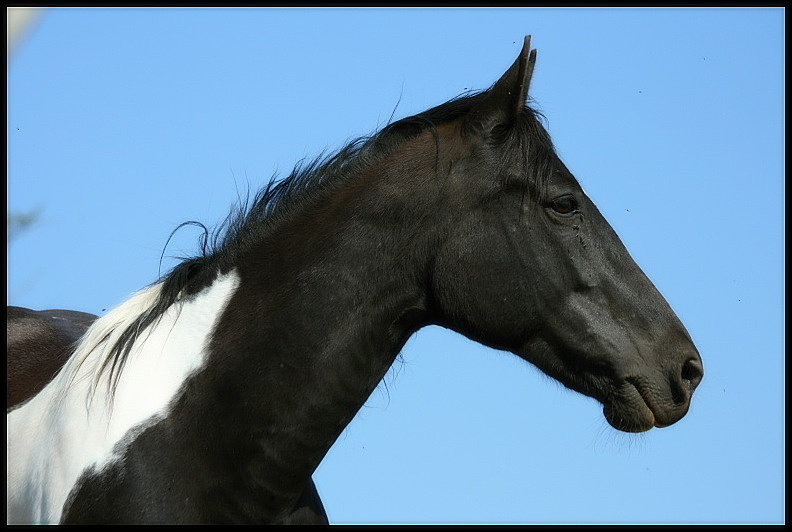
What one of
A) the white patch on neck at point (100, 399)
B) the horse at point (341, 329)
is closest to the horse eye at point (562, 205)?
the horse at point (341, 329)

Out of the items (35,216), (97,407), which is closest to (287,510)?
(97,407)

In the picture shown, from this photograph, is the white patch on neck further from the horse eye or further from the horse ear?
the horse eye

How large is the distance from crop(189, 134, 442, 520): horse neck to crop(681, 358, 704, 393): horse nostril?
1159mm

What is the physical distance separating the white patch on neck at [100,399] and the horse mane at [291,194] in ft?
0.11

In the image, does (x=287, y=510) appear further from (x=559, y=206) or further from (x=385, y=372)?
(x=559, y=206)

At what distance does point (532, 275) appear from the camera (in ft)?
12.9

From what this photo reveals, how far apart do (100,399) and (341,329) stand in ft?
3.57

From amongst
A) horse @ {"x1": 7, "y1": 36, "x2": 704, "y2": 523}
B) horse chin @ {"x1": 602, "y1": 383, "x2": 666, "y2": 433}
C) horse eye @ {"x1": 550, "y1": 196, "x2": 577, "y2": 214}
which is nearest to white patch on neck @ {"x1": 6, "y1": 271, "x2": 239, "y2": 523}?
horse @ {"x1": 7, "y1": 36, "x2": 704, "y2": 523}

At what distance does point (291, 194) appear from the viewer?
4.28 meters

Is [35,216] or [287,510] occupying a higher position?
[35,216]

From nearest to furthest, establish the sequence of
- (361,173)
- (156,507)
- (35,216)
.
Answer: (156,507), (361,173), (35,216)

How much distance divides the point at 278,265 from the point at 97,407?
0.98 m

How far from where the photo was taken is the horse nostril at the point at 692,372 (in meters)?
3.95

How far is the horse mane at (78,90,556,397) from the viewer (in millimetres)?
4090
